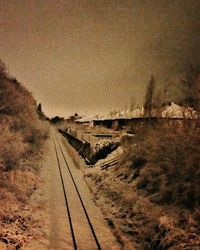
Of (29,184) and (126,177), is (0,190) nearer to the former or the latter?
(29,184)

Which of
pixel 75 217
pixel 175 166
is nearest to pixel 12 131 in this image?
pixel 75 217

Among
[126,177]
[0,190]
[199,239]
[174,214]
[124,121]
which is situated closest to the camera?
[199,239]

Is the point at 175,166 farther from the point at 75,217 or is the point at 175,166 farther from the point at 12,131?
the point at 12,131

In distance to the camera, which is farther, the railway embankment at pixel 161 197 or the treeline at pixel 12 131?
the treeline at pixel 12 131

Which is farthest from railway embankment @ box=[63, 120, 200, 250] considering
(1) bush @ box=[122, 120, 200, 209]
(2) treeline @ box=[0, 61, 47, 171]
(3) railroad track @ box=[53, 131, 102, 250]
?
(2) treeline @ box=[0, 61, 47, 171]

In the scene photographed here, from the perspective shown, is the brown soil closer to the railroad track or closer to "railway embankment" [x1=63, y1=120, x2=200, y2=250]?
"railway embankment" [x1=63, y1=120, x2=200, y2=250]

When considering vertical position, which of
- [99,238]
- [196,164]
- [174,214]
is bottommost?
[99,238]

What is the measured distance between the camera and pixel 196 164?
1231 cm

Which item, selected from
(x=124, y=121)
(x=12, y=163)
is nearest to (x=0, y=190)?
(x=12, y=163)

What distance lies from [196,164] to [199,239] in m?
3.47

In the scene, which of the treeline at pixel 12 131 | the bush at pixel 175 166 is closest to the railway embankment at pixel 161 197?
the bush at pixel 175 166

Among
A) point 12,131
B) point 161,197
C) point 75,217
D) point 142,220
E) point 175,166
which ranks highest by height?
point 12,131

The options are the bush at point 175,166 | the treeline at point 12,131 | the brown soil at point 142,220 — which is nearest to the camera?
the brown soil at point 142,220

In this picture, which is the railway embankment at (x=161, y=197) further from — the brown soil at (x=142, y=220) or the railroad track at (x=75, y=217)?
the railroad track at (x=75, y=217)
